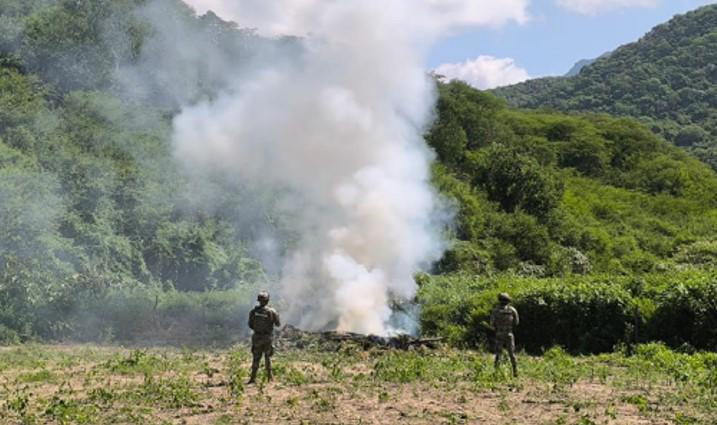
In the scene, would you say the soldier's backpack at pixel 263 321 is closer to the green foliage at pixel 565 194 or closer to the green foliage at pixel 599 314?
the green foliage at pixel 599 314

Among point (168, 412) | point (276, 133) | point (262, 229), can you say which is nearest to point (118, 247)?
point (262, 229)

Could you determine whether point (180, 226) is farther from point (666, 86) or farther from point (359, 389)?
point (666, 86)

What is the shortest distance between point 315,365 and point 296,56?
42.9 feet

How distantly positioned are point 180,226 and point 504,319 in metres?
20.4

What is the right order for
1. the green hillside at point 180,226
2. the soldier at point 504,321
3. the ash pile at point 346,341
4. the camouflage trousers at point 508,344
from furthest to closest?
the green hillside at point 180,226, the ash pile at point 346,341, the soldier at point 504,321, the camouflage trousers at point 508,344

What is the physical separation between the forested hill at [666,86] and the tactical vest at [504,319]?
8512 centimetres

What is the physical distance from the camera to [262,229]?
1352 inches

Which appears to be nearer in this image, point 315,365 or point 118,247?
point 315,365

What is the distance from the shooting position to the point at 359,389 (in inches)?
550

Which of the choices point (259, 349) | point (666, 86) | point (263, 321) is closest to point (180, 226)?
point (263, 321)

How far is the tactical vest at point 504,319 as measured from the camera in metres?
15.4

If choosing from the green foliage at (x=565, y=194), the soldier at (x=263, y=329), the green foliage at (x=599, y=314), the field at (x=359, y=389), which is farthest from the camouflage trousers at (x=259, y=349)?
the green foliage at (x=565, y=194)

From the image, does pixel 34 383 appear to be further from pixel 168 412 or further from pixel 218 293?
pixel 218 293

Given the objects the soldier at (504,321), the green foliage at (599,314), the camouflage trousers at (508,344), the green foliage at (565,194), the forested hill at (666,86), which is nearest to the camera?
the camouflage trousers at (508,344)
